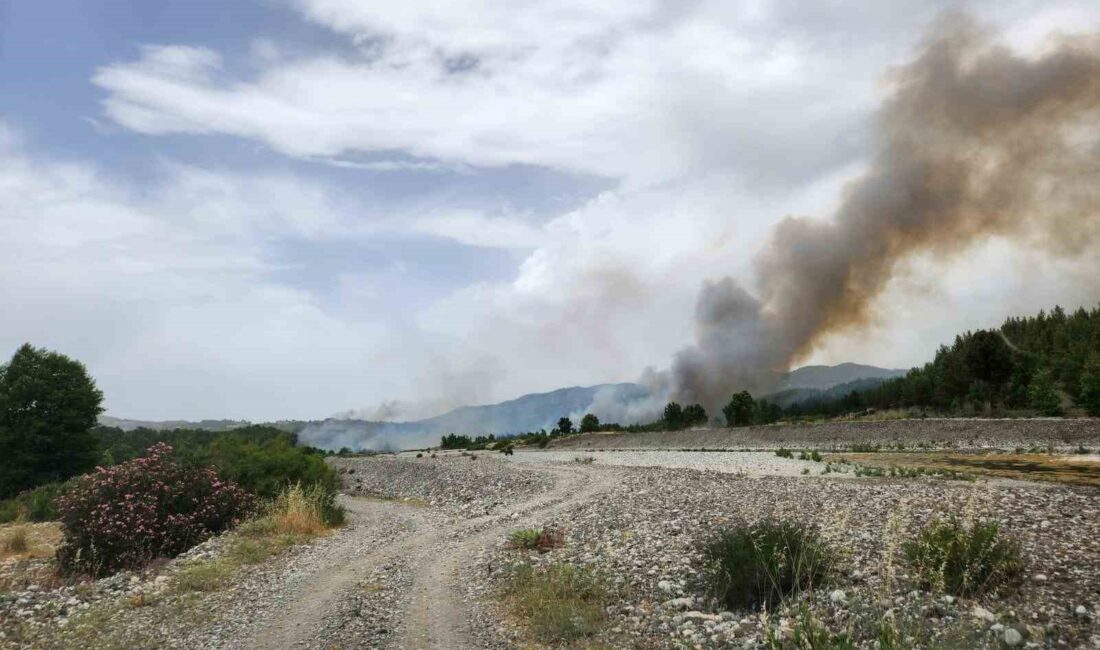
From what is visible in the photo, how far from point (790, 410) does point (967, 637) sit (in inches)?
3646

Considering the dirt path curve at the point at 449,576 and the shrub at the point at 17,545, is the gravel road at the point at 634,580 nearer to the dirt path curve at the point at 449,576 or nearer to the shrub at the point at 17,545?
the dirt path curve at the point at 449,576

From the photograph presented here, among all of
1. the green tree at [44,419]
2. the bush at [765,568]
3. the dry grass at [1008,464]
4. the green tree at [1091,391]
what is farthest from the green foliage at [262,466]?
the green tree at [1091,391]

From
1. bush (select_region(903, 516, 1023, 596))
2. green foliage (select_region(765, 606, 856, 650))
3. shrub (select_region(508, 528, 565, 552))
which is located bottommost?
shrub (select_region(508, 528, 565, 552))

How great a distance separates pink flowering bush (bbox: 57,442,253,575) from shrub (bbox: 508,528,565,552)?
35.4ft

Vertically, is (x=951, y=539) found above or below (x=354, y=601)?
above

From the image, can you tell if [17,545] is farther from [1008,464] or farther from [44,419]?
[44,419]

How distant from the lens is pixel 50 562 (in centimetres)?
2025

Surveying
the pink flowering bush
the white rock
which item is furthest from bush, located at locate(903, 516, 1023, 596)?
the pink flowering bush

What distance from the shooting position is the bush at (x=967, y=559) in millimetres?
9711

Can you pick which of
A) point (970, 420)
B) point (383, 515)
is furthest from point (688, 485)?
point (970, 420)

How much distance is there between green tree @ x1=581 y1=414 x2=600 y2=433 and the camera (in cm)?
9375

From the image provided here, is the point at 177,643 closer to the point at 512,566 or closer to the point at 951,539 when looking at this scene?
the point at 512,566

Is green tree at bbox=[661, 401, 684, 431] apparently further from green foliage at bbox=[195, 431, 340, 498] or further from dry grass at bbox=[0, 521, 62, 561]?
dry grass at bbox=[0, 521, 62, 561]

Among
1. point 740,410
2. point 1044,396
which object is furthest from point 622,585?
point 740,410
